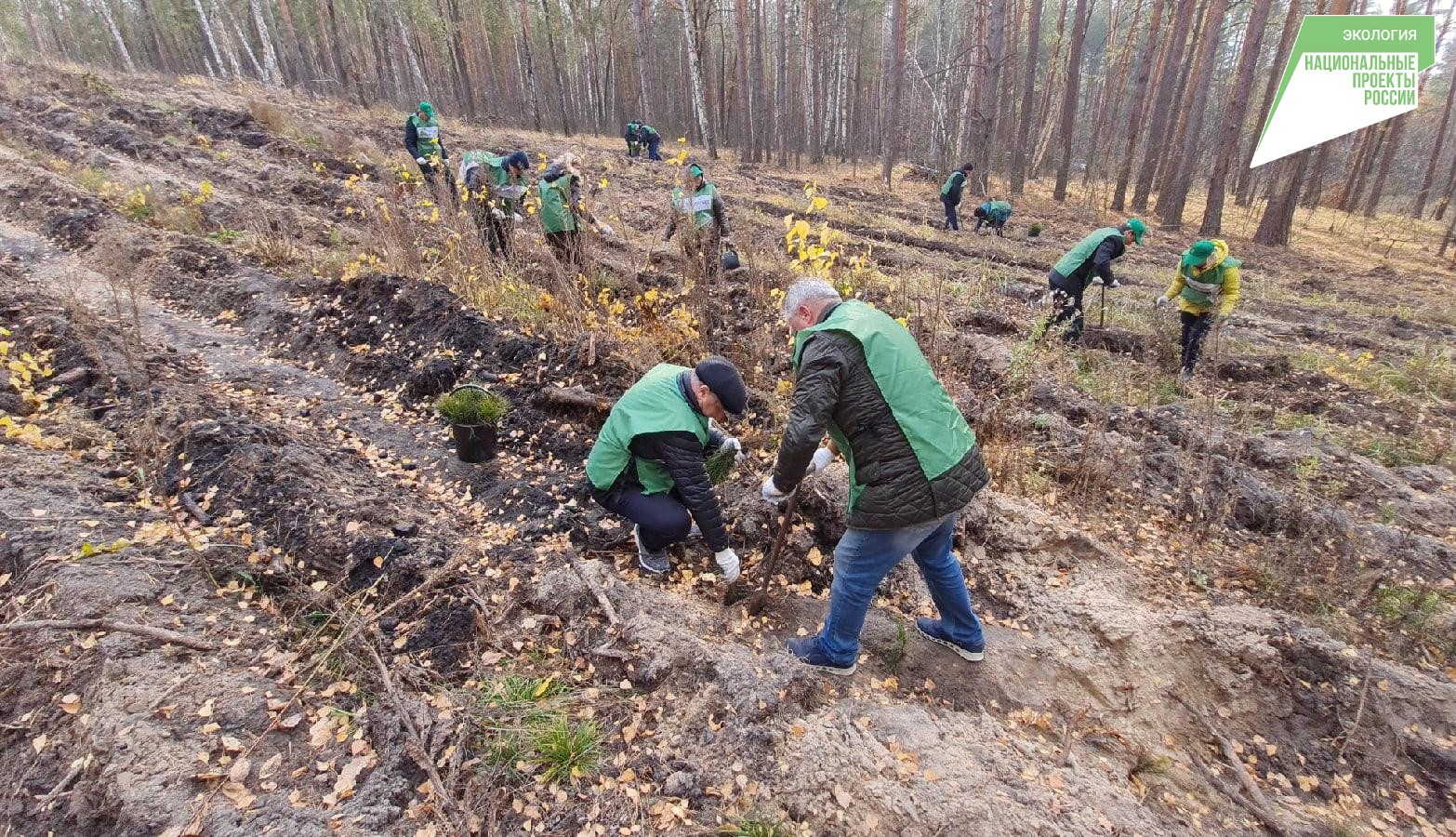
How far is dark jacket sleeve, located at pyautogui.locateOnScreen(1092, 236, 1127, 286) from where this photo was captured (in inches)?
247

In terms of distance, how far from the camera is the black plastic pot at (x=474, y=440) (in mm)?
4000

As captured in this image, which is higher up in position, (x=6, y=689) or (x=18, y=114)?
(x=18, y=114)

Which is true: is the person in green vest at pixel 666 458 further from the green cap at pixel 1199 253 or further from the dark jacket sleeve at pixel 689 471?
the green cap at pixel 1199 253

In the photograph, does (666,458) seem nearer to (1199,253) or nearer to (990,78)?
(1199,253)

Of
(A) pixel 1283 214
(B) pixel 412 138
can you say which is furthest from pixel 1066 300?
(A) pixel 1283 214

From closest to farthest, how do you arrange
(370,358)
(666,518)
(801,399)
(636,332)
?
(801,399) < (666,518) < (636,332) < (370,358)

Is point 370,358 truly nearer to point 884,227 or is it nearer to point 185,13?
point 884,227

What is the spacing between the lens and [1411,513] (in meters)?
4.03

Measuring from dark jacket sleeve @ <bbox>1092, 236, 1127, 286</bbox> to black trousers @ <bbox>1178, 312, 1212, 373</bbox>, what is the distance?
2.49 ft

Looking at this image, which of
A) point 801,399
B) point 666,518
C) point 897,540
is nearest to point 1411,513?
point 897,540

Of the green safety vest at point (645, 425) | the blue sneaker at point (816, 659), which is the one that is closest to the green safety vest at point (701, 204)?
the green safety vest at point (645, 425)

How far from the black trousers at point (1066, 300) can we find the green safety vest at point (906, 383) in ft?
16.3

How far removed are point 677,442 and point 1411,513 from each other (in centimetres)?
465

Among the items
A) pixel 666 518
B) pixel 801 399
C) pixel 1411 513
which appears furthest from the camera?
pixel 1411 513
